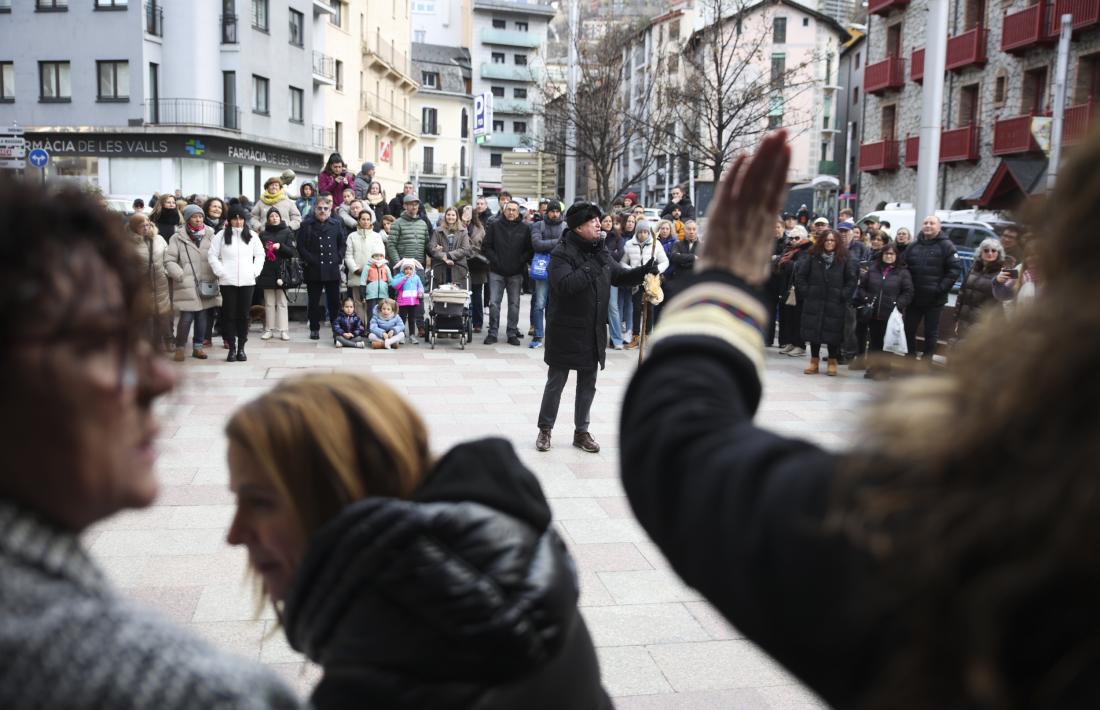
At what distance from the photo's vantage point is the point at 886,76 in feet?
132

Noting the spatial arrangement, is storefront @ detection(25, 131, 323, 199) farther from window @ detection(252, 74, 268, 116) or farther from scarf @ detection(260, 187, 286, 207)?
scarf @ detection(260, 187, 286, 207)

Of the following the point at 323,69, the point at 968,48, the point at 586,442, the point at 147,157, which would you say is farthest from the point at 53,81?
the point at 586,442

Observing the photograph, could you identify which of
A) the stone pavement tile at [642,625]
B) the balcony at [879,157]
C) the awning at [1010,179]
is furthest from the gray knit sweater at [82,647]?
the balcony at [879,157]

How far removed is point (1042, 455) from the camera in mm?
832

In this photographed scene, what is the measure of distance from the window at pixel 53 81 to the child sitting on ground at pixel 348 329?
27275 millimetres

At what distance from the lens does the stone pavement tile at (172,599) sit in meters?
4.79

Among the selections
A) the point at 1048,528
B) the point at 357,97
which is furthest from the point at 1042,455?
the point at 357,97

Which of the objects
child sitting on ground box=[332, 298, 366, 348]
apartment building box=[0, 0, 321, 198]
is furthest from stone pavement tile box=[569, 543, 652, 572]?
apartment building box=[0, 0, 321, 198]

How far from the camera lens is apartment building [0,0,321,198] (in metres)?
36.3

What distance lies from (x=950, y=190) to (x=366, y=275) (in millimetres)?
27842

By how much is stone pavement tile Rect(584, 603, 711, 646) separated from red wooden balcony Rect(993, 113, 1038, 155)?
1141 inches

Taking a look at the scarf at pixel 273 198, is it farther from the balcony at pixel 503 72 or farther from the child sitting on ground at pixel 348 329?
the balcony at pixel 503 72

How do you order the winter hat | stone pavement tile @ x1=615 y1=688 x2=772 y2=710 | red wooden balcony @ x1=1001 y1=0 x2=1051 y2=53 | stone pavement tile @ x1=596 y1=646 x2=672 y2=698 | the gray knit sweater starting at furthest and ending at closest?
red wooden balcony @ x1=1001 y1=0 x2=1051 y2=53, the winter hat, stone pavement tile @ x1=596 y1=646 x2=672 y2=698, stone pavement tile @ x1=615 y1=688 x2=772 y2=710, the gray knit sweater

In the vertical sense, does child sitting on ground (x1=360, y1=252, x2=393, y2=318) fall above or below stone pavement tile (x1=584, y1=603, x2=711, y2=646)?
above
